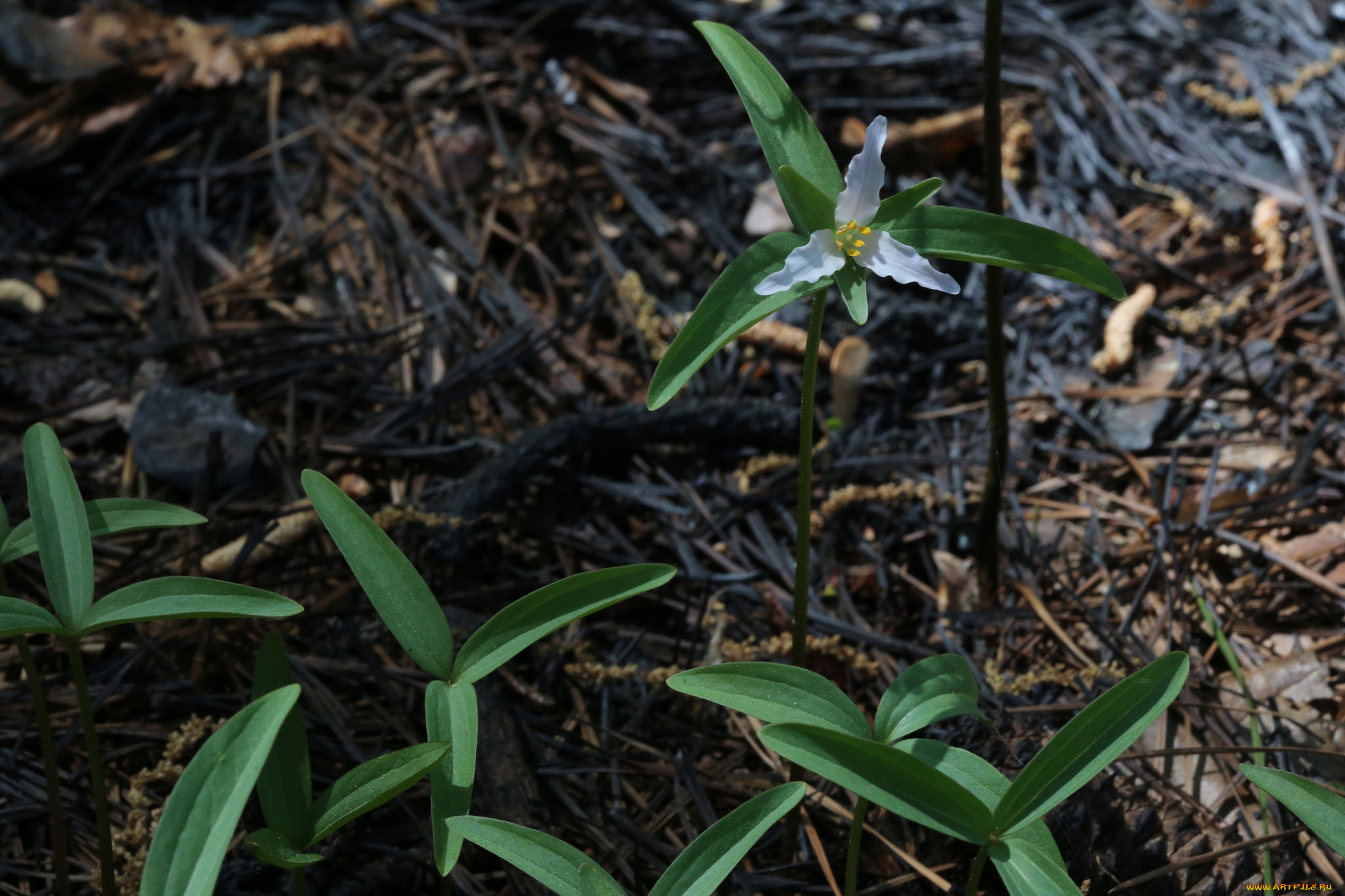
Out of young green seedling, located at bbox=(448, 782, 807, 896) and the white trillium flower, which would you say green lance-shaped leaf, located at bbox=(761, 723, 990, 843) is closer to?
young green seedling, located at bbox=(448, 782, 807, 896)

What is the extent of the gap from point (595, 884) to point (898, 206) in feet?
3.34

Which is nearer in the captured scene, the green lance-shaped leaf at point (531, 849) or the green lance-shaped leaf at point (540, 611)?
the green lance-shaped leaf at point (531, 849)

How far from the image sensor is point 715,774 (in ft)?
5.60

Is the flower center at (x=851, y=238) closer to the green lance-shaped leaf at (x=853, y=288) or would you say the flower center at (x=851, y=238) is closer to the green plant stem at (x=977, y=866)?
the green lance-shaped leaf at (x=853, y=288)

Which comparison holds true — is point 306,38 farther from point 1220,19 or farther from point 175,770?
point 1220,19

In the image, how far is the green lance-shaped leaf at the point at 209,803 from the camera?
1.01 metres

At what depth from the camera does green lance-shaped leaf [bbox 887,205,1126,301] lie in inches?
47.8

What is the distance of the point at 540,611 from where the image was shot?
4.43ft

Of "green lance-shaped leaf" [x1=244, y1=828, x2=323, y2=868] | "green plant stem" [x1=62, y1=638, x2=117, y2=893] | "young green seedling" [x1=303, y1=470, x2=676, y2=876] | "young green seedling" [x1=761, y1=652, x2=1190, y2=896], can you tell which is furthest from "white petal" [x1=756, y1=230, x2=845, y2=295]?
"green plant stem" [x1=62, y1=638, x2=117, y2=893]

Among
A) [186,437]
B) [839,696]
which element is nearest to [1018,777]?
[839,696]

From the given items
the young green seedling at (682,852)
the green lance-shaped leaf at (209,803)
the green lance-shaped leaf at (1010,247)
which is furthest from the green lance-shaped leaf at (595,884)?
the green lance-shaped leaf at (1010,247)

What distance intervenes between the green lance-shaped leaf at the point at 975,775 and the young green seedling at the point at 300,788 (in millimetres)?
673

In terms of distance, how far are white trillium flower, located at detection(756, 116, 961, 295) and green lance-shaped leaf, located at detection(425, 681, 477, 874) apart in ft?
2.41

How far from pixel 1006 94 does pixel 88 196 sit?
9.62 ft
